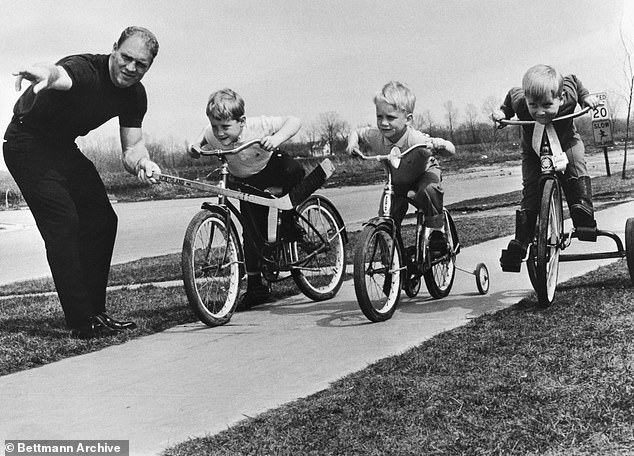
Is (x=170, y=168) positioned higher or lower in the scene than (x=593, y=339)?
higher

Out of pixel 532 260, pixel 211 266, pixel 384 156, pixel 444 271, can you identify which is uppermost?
pixel 384 156

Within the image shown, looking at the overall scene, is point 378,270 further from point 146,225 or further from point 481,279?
point 146,225

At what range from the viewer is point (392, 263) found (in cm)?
527

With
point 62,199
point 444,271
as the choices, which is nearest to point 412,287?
point 444,271

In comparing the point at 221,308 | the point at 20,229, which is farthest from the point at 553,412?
the point at 20,229

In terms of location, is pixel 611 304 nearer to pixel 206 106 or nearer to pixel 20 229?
pixel 206 106

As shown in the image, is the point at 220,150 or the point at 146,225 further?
the point at 146,225

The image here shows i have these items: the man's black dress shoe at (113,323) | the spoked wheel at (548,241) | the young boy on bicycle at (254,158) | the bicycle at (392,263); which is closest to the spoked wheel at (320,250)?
the young boy on bicycle at (254,158)

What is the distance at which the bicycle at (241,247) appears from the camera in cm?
516

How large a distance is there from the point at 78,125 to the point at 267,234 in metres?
1.52

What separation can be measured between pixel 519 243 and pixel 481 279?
Answer: 500 mm

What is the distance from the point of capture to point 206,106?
555cm

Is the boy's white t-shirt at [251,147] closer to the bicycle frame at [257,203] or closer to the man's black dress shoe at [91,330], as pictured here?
the bicycle frame at [257,203]

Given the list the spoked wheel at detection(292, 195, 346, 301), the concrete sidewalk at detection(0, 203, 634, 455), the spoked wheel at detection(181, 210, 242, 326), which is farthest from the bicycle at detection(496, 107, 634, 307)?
the spoked wheel at detection(181, 210, 242, 326)
